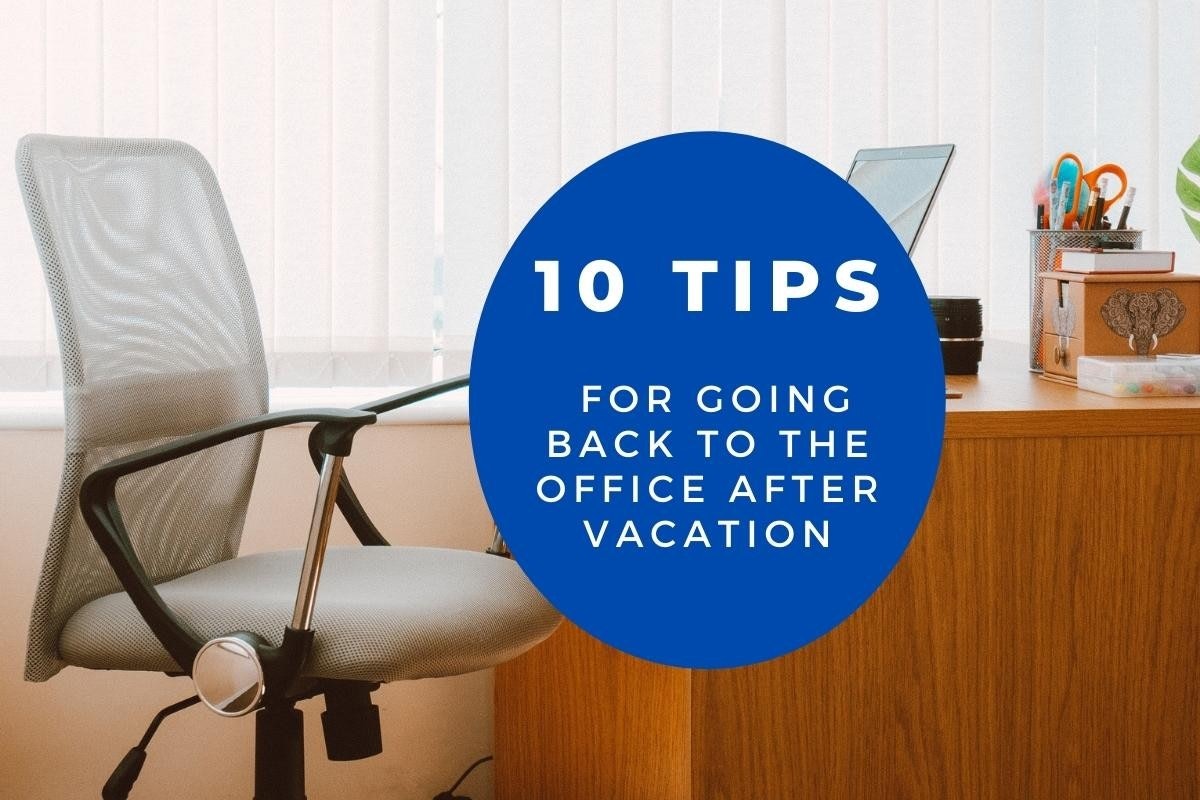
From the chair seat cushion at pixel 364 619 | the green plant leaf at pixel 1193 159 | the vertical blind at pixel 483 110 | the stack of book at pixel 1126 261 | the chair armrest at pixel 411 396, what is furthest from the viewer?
the vertical blind at pixel 483 110

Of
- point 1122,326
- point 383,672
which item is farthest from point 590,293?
point 1122,326

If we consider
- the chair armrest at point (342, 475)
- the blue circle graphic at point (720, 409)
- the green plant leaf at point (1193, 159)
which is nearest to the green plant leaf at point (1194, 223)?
the green plant leaf at point (1193, 159)

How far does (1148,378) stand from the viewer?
153cm

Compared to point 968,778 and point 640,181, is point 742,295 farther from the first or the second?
point 968,778

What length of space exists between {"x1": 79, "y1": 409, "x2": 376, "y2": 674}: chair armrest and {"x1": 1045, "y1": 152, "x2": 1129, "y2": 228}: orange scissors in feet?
3.41

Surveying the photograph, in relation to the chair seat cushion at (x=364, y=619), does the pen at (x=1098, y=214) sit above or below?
above

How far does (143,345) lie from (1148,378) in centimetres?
116

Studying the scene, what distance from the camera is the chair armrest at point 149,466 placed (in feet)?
4.32

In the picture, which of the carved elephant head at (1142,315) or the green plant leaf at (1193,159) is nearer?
the carved elephant head at (1142,315)

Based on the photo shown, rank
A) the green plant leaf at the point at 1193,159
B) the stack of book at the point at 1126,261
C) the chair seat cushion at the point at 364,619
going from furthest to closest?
1. the green plant leaf at the point at 1193,159
2. the stack of book at the point at 1126,261
3. the chair seat cushion at the point at 364,619

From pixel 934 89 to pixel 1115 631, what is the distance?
1.02 meters

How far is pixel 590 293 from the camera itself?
143 cm

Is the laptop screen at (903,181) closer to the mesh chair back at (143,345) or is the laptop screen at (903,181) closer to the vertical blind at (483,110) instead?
the vertical blind at (483,110)

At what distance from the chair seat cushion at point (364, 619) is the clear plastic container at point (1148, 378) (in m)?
0.69
